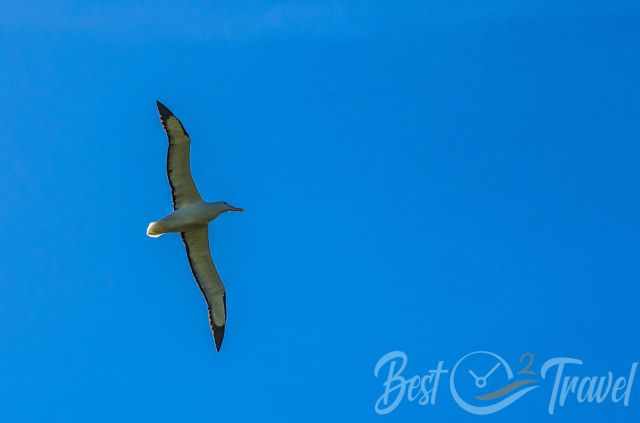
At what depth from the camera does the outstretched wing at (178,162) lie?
29.6 meters

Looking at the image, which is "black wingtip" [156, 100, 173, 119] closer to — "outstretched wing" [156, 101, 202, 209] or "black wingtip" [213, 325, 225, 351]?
"outstretched wing" [156, 101, 202, 209]

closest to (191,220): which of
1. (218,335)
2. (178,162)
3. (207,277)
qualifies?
(178,162)

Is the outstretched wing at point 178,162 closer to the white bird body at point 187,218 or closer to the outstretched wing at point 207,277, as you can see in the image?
the white bird body at point 187,218

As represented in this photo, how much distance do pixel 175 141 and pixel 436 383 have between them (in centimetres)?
1318

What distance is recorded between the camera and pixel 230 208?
31.3m

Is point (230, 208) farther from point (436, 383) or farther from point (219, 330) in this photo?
point (436, 383)

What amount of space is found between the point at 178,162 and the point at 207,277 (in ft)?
13.1

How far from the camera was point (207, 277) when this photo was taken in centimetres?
3203

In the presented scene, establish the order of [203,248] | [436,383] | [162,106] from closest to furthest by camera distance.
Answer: [162,106] → [203,248] → [436,383]

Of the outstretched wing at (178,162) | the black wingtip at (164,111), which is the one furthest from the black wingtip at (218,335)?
the black wingtip at (164,111)

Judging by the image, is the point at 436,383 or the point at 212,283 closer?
the point at 212,283

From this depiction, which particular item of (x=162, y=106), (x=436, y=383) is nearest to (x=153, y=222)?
(x=162, y=106)

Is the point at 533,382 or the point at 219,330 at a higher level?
the point at 533,382

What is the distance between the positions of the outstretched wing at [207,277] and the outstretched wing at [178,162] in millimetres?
1069
